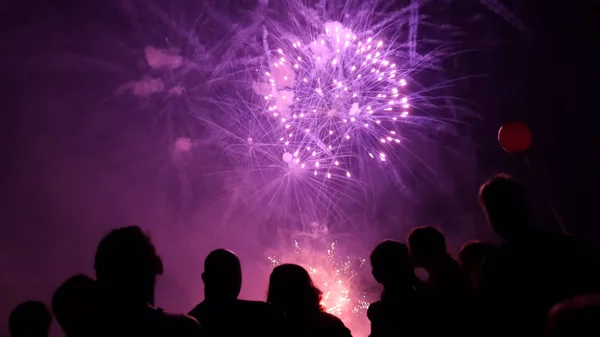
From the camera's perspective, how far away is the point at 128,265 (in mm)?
2189

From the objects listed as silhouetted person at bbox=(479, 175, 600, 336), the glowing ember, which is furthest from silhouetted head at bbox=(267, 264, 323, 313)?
the glowing ember

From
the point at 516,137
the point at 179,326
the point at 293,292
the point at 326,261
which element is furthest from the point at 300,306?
the point at 326,261

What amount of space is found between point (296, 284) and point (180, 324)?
961 millimetres

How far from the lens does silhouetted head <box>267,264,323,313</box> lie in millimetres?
2734

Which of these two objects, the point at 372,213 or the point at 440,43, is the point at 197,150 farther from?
the point at 440,43

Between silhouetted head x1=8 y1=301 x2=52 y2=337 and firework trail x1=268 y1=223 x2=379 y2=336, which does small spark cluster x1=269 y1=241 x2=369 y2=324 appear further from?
silhouetted head x1=8 y1=301 x2=52 y2=337

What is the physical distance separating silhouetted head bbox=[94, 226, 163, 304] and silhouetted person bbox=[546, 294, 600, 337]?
1.69 meters

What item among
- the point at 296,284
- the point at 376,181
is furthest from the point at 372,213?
the point at 296,284

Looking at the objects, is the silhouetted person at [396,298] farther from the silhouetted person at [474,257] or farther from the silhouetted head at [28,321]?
the silhouetted head at [28,321]

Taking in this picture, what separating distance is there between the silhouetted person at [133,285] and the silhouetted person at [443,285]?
4.25ft

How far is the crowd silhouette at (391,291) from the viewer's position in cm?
203

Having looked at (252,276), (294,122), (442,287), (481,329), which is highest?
(294,122)

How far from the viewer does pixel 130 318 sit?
206 cm

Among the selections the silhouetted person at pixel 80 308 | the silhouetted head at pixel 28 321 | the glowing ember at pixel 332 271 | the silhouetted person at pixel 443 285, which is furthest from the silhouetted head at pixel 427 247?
the glowing ember at pixel 332 271
